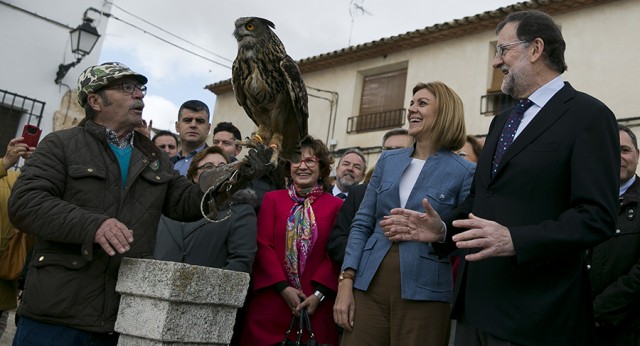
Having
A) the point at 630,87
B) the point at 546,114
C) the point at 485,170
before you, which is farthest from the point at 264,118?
the point at 630,87

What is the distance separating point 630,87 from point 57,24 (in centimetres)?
1059

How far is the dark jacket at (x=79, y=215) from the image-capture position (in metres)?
2.53

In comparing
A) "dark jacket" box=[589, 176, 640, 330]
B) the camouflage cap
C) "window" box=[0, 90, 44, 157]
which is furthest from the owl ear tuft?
"window" box=[0, 90, 44, 157]

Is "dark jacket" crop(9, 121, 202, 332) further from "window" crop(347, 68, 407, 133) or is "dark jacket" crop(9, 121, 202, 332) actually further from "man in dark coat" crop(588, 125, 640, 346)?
"window" crop(347, 68, 407, 133)

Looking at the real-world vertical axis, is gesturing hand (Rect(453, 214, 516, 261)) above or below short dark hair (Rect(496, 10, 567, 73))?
below

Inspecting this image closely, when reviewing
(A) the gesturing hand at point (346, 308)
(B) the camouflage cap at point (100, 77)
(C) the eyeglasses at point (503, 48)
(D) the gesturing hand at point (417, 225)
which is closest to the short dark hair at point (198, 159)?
(B) the camouflage cap at point (100, 77)

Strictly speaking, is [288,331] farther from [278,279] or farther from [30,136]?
[30,136]

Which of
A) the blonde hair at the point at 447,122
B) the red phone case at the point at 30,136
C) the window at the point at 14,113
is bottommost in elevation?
the red phone case at the point at 30,136

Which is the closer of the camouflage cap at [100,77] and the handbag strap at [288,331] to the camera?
the camouflage cap at [100,77]

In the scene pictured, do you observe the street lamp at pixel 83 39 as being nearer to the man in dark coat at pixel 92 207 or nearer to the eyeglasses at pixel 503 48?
the man in dark coat at pixel 92 207

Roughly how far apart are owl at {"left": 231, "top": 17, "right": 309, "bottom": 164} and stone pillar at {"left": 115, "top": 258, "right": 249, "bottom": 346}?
687 millimetres

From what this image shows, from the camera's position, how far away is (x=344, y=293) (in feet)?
10.8

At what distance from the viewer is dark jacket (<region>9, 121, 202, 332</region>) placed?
2.53m

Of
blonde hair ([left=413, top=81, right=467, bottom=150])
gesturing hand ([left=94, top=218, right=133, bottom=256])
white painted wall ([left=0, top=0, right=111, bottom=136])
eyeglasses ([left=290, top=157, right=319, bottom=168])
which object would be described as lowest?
gesturing hand ([left=94, top=218, right=133, bottom=256])
